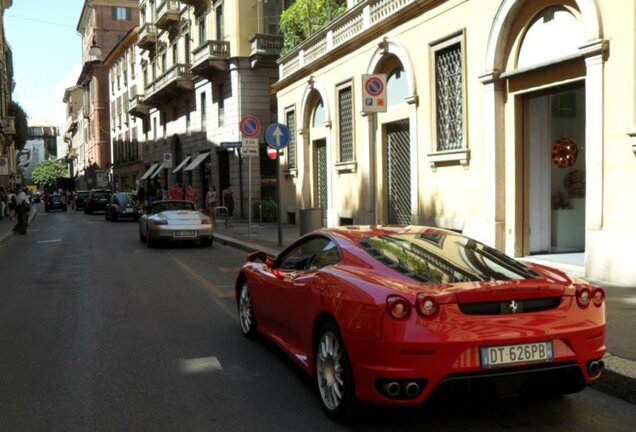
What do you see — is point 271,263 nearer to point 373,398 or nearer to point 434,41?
point 373,398

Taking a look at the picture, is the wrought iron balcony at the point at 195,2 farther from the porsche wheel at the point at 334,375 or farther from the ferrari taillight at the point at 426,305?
the ferrari taillight at the point at 426,305

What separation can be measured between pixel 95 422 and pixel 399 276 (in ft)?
7.42

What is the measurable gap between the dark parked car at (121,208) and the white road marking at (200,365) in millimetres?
27654

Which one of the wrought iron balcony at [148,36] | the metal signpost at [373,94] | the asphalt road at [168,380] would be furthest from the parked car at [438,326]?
the wrought iron balcony at [148,36]

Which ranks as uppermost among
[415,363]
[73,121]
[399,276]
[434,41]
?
[73,121]

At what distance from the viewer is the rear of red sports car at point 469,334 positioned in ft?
12.1

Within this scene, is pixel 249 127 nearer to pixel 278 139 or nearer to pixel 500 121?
pixel 278 139

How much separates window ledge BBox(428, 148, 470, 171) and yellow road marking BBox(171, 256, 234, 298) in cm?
562

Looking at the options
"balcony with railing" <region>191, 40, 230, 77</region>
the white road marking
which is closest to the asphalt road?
the white road marking

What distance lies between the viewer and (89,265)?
13219 mm

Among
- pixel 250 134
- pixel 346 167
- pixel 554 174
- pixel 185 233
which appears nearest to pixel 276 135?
pixel 250 134

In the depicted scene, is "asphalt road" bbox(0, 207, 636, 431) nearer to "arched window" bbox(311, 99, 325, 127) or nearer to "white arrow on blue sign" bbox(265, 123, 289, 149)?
"white arrow on blue sign" bbox(265, 123, 289, 149)

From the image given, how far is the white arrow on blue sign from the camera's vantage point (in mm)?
15453

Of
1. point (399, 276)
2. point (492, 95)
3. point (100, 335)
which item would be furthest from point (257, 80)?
point (399, 276)
